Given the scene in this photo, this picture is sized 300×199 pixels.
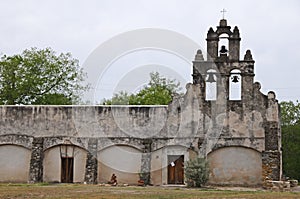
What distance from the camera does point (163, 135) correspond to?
28344 mm

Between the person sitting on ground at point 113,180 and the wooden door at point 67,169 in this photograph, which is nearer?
the person sitting on ground at point 113,180

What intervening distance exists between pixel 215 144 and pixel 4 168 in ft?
34.2

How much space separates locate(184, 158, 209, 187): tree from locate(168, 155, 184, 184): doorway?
1.92 meters

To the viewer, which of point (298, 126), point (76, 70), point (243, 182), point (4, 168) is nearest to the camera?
point (243, 182)

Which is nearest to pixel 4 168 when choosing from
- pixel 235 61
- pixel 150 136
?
pixel 150 136

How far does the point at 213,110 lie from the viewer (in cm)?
2794

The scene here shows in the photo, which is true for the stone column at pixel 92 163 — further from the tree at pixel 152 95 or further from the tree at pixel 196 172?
the tree at pixel 152 95

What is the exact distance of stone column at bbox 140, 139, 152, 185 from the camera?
27.7m

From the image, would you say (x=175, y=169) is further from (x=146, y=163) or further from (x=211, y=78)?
(x=211, y=78)

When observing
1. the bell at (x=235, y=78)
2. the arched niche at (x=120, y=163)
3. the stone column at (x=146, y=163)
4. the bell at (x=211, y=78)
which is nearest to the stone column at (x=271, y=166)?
the bell at (x=235, y=78)

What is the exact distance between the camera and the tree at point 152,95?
46325 mm

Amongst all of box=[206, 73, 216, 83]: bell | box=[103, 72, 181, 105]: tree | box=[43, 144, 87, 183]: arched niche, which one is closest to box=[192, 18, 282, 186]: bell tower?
box=[206, 73, 216, 83]: bell

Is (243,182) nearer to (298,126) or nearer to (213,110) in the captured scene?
(213,110)

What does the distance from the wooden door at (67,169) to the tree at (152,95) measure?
1361cm
